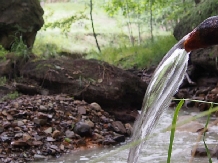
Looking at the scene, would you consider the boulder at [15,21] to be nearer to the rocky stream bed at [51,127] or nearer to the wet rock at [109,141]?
the rocky stream bed at [51,127]

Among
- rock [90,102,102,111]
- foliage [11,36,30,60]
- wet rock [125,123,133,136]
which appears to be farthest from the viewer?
foliage [11,36,30,60]

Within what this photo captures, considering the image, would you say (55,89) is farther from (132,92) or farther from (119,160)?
(119,160)

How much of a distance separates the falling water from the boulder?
612 centimetres

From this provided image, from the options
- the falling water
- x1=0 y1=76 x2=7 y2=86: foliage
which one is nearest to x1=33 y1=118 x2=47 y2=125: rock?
x1=0 y1=76 x2=7 y2=86: foliage

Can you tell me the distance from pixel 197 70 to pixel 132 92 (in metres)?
3.53

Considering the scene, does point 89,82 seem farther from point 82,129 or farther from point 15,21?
point 15,21

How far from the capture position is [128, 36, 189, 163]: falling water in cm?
154

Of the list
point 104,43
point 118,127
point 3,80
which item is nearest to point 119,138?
point 118,127

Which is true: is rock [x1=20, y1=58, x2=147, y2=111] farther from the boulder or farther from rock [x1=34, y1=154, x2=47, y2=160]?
the boulder

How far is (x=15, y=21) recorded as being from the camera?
772cm

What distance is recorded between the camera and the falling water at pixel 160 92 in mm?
1543

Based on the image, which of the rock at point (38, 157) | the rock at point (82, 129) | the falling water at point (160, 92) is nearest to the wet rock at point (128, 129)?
the rock at point (82, 129)

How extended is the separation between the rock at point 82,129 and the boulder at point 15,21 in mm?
3569

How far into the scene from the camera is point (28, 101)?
16.2ft
